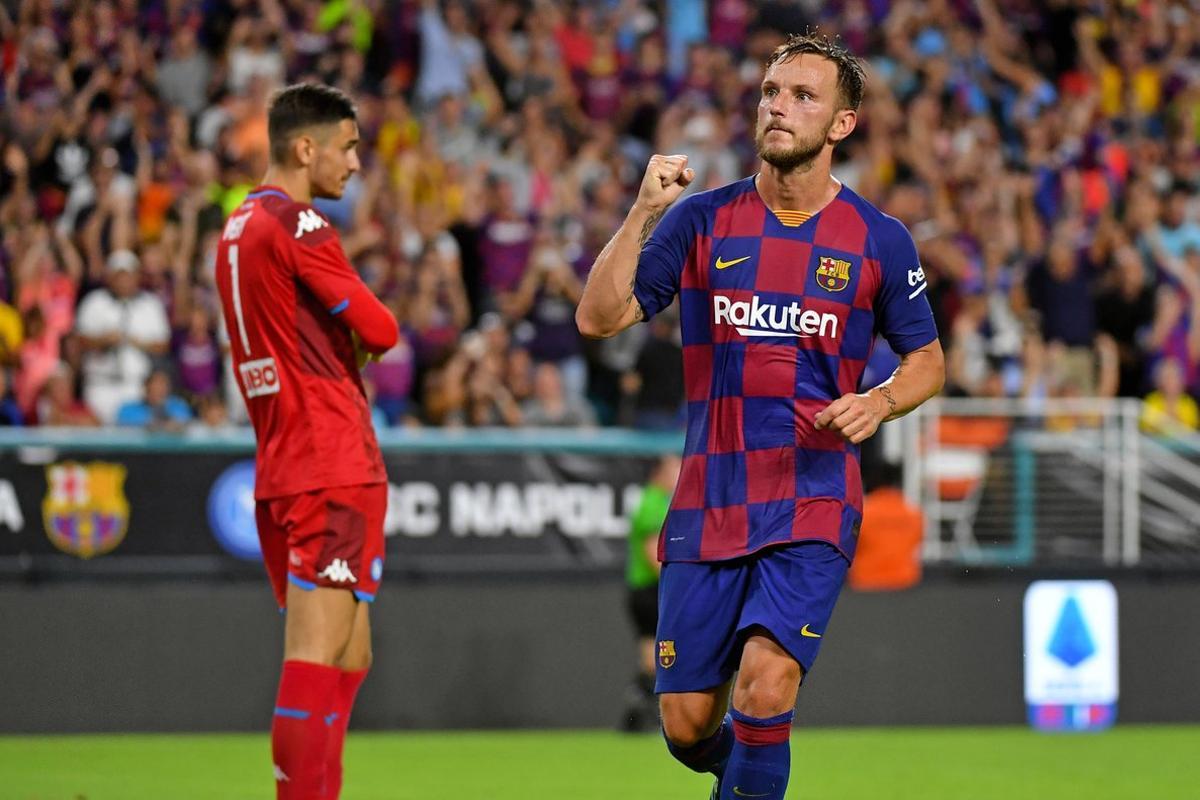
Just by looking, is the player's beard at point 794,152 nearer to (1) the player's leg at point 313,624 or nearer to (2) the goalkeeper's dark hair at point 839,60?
(2) the goalkeeper's dark hair at point 839,60

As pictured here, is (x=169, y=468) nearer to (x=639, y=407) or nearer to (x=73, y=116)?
(x=639, y=407)

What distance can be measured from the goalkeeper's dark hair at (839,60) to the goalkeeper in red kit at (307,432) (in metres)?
1.48

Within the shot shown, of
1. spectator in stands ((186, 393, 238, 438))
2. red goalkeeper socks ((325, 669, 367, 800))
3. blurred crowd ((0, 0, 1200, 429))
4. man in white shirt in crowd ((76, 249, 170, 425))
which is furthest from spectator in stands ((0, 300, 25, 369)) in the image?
red goalkeeper socks ((325, 669, 367, 800))

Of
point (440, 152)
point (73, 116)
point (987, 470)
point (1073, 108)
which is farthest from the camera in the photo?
point (1073, 108)

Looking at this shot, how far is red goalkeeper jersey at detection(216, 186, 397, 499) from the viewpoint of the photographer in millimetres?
5996

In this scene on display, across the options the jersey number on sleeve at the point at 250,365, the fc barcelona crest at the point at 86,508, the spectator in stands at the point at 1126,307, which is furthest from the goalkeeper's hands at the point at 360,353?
the spectator in stands at the point at 1126,307

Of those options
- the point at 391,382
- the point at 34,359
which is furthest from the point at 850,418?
the point at 34,359

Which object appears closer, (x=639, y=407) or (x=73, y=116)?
(x=639, y=407)

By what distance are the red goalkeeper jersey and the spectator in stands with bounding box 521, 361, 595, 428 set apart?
697 cm

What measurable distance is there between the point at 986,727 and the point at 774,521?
773 centimetres

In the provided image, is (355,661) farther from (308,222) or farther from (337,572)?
(308,222)

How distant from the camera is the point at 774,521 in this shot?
5570 mm

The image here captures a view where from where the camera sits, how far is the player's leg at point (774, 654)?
5465 millimetres

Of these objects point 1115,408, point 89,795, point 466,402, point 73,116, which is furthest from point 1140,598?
point 73,116
